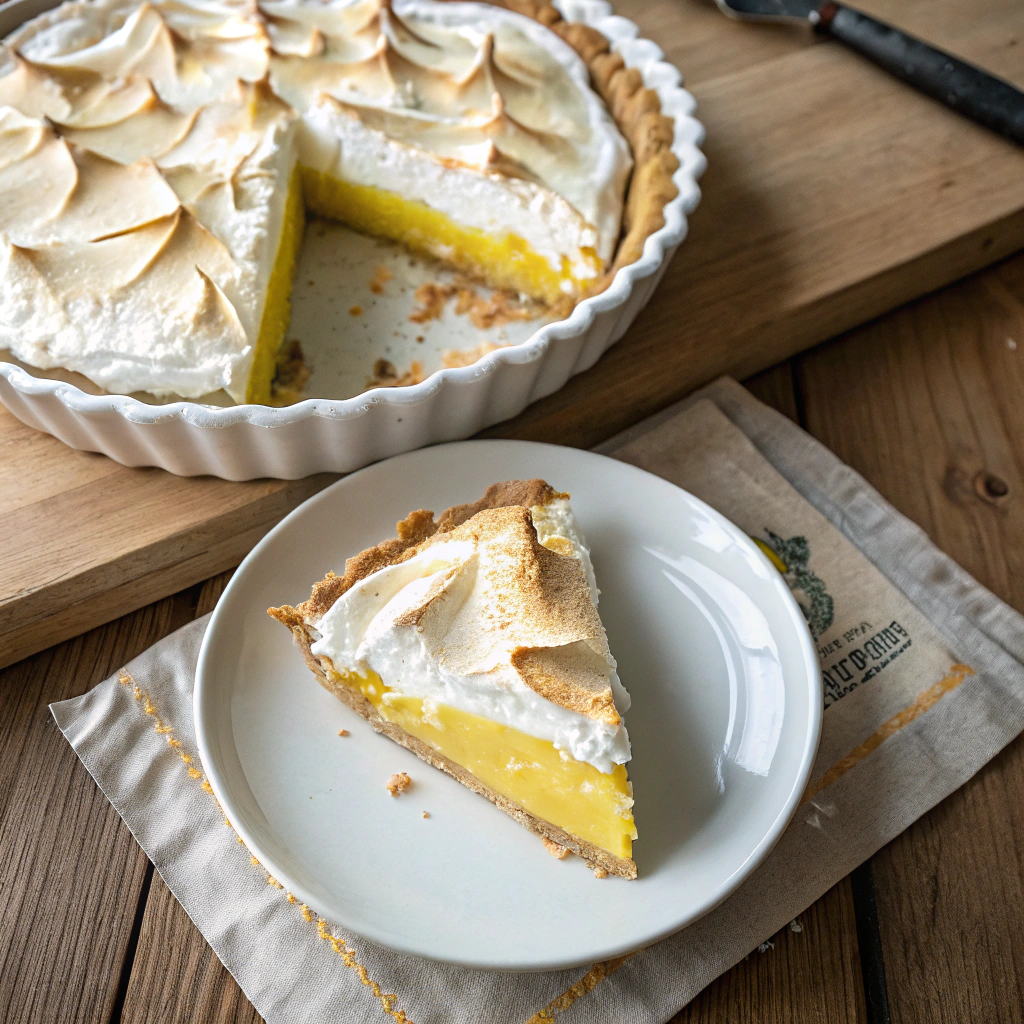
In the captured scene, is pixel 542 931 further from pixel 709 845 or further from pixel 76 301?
pixel 76 301

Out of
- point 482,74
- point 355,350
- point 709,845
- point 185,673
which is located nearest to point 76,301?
point 355,350

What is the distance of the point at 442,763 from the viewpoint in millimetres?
1658

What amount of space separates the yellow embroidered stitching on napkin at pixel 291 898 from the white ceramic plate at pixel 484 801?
105 mm

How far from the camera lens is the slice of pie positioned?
1.50 m

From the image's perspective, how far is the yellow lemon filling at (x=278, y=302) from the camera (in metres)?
2.06

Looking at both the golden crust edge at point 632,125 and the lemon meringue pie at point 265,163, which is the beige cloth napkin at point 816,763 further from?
the lemon meringue pie at point 265,163

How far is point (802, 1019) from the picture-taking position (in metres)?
1.52

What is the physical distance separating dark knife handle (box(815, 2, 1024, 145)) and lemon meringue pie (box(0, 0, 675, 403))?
2.63 feet

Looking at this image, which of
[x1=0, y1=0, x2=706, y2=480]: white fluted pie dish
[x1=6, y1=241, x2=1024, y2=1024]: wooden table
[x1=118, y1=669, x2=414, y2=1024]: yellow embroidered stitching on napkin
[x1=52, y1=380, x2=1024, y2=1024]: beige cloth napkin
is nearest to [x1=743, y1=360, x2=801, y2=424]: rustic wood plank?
[x1=52, y1=380, x2=1024, y2=1024]: beige cloth napkin

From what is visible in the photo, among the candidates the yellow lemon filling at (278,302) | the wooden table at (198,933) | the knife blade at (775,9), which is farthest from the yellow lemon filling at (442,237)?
the knife blade at (775,9)

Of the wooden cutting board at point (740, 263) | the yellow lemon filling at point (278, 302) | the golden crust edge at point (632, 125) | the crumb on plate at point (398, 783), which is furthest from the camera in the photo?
the golden crust edge at point (632, 125)

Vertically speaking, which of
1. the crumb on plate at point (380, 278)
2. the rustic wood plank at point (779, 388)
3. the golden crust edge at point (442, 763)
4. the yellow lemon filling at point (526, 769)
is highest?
the rustic wood plank at point (779, 388)

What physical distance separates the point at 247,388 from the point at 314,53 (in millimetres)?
1005

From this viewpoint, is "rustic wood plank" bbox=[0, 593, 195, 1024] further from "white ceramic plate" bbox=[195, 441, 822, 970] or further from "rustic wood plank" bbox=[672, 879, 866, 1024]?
"rustic wood plank" bbox=[672, 879, 866, 1024]
